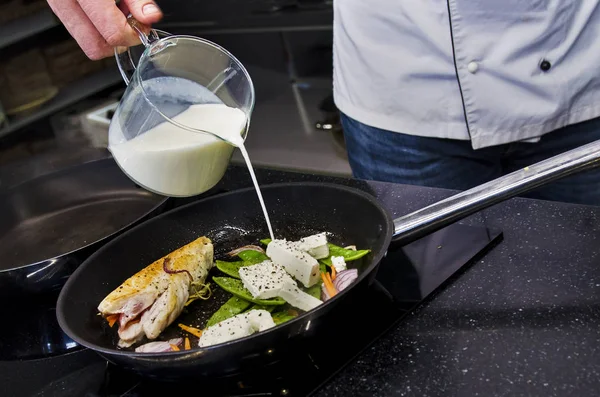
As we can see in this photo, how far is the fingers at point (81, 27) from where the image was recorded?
1.05 meters

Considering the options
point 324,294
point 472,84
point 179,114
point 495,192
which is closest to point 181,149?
point 179,114

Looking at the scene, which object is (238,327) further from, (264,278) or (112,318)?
(112,318)

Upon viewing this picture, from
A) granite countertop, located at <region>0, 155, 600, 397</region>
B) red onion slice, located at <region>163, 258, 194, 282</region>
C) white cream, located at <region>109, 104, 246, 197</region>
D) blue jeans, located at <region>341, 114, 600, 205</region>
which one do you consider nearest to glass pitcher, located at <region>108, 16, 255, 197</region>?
white cream, located at <region>109, 104, 246, 197</region>

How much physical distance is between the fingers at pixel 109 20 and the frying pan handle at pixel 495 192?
0.47m

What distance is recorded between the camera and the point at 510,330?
859mm

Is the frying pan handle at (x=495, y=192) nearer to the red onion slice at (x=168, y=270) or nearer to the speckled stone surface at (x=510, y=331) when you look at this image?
the speckled stone surface at (x=510, y=331)

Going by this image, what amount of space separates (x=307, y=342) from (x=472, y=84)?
2.20 ft

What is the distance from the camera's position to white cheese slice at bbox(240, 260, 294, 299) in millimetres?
950

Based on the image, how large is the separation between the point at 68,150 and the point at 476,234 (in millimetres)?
1931

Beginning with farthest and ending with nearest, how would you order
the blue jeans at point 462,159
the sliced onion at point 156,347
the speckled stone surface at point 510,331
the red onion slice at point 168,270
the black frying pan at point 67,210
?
1. the blue jeans at point 462,159
2. the black frying pan at point 67,210
3. the red onion slice at point 168,270
4. the sliced onion at point 156,347
5. the speckled stone surface at point 510,331

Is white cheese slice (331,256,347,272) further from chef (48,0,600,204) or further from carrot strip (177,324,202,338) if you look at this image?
chef (48,0,600,204)

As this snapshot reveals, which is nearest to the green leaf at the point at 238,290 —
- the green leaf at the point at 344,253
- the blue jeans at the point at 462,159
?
the green leaf at the point at 344,253

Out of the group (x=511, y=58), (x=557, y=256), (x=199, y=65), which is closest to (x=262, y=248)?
(x=199, y=65)

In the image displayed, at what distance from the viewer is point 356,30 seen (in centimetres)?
141
